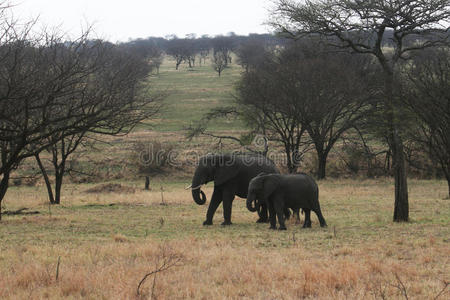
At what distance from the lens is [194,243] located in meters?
12.6

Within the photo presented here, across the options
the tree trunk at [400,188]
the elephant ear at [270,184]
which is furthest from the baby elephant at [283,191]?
the tree trunk at [400,188]

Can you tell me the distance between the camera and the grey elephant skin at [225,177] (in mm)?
17641

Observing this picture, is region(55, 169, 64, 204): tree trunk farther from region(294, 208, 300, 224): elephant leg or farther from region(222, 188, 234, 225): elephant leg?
region(294, 208, 300, 224): elephant leg

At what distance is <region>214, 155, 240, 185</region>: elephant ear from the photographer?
17.7 m

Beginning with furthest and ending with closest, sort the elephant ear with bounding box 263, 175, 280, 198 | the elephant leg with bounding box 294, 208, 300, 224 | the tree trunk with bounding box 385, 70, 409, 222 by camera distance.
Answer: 1. the elephant leg with bounding box 294, 208, 300, 224
2. the tree trunk with bounding box 385, 70, 409, 222
3. the elephant ear with bounding box 263, 175, 280, 198

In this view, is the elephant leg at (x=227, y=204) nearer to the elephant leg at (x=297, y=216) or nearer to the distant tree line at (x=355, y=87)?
the elephant leg at (x=297, y=216)

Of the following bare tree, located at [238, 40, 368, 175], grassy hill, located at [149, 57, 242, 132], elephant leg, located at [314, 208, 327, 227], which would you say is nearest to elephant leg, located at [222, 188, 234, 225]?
elephant leg, located at [314, 208, 327, 227]

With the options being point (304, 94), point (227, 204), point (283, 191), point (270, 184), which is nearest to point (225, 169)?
point (227, 204)

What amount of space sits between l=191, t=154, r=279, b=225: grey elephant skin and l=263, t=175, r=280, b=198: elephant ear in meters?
1.81

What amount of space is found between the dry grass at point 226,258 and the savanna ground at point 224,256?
0.9 inches

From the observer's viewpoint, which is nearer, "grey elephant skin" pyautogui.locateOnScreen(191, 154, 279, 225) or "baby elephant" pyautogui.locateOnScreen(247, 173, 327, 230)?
"baby elephant" pyautogui.locateOnScreen(247, 173, 327, 230)

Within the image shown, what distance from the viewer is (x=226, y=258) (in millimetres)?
10570

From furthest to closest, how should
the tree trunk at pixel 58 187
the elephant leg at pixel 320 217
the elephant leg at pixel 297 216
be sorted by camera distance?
the tree trunk at pixel 58 187 → the elephant leg at pixel 297 216 → the elephant leg at pixel 320 217

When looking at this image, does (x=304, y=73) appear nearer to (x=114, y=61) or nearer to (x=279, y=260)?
(x=114, y=61)
